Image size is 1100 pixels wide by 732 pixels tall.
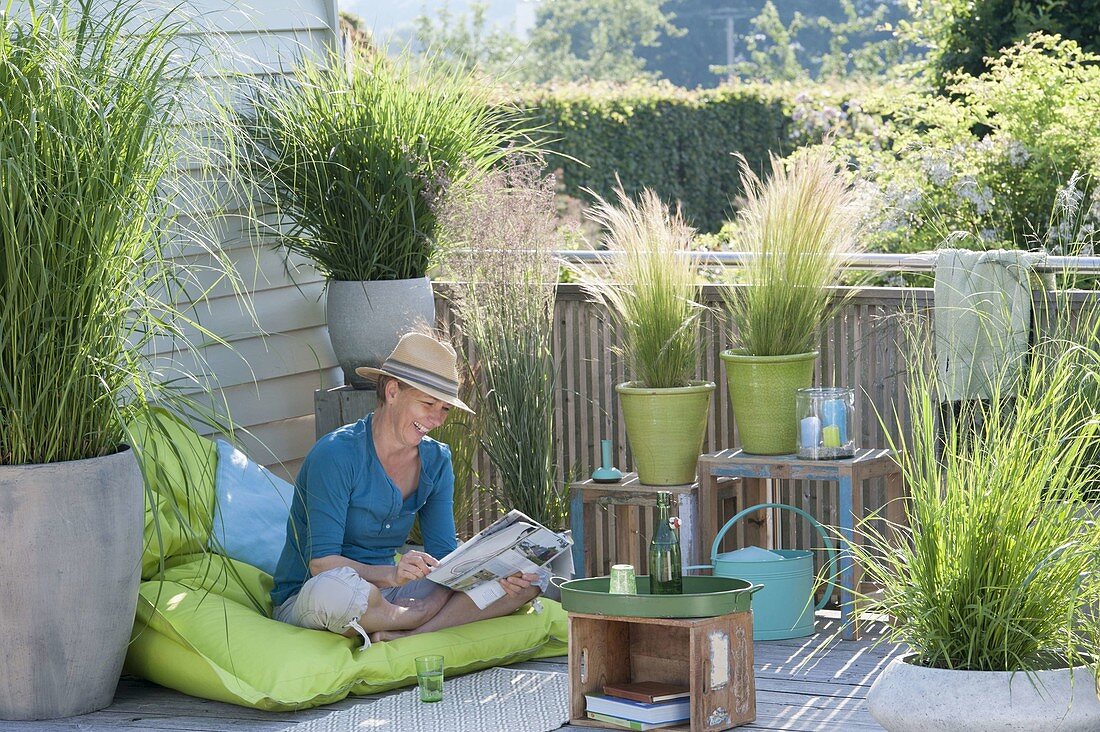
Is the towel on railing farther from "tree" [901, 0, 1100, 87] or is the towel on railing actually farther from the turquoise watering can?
"tree" [901, 0, 1100, 87]

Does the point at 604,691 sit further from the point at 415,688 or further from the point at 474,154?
the point at 474,154

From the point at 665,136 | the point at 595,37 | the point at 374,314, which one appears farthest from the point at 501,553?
the point at 595,37

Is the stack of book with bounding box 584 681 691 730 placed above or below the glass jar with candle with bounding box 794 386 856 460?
below

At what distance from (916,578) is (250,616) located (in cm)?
177

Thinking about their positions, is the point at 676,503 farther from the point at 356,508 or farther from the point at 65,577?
the point at 65,577

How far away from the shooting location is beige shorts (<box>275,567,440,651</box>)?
12.7 feet

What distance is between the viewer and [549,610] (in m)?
4.33

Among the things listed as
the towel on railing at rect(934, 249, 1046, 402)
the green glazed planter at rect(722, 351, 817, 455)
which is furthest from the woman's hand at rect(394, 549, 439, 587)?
the towel on railing at rect(934, 249, 1046, 402)

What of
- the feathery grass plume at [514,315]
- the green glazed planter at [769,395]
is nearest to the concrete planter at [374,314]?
the feathery grass plume at [514,315]

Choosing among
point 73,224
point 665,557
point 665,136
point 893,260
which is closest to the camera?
point 73,224

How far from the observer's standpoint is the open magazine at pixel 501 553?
12.7ft

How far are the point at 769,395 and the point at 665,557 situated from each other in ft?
3.61

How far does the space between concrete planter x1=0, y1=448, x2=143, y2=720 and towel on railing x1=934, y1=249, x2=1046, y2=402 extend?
7.74ft

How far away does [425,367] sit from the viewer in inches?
162
